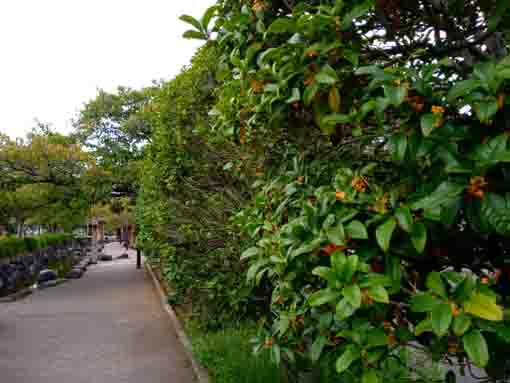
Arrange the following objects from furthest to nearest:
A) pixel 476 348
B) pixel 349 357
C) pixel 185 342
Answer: pixel 185 342 → pixel 349 357 → pixel 476 348

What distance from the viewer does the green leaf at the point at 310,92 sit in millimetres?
1784

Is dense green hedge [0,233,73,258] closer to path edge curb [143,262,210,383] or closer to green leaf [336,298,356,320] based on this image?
path edge curb [143,262,210,383]

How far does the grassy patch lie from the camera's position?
477 centimetres

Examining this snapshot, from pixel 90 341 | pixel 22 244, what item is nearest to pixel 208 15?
pixel 90 341

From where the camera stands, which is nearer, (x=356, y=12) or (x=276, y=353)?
(x=356, y=12)

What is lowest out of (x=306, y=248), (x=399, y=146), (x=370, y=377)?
(x=370, y=377)


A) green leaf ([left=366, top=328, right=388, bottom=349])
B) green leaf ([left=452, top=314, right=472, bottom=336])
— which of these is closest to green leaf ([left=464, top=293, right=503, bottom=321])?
green leaf ([left=452, top=314, right=472, bottom=336])

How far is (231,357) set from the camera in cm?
552

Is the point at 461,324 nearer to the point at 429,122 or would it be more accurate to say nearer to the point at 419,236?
the point at 419,236

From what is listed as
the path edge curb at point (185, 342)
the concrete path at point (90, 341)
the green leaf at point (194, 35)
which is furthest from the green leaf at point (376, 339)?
the concrete path at point (90, 341)

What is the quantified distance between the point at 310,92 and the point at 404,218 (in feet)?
2.07

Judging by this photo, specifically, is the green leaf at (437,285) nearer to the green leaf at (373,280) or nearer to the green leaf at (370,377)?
the green leaf at (373,280)

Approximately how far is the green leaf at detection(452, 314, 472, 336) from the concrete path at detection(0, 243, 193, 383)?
492 cm

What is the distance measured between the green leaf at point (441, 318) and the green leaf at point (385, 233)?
25 cm
